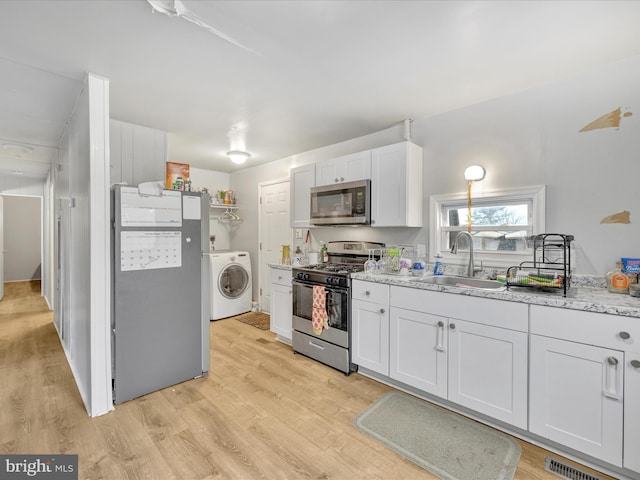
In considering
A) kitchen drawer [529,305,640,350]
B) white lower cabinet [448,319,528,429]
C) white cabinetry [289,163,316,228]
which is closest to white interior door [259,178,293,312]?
white cabinetry [289,163,316,228]

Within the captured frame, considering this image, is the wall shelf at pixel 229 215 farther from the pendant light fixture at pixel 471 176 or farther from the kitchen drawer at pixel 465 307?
the pendant light fixture at pixel 471 176

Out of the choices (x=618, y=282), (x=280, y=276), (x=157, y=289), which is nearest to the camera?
(x=618, y=282)

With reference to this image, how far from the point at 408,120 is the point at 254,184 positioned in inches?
110

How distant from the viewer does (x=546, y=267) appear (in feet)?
7.43

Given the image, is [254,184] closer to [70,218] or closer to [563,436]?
[70,218]

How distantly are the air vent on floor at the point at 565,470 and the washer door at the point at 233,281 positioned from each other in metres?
3.90

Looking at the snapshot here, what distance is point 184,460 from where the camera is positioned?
172 centimetres

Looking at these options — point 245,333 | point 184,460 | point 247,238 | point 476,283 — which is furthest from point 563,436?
point 247,238

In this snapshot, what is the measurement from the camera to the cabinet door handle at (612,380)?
153 centimetres

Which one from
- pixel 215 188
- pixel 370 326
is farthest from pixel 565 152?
pixel 215 188

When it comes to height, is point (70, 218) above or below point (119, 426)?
above

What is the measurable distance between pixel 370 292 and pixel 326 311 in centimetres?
53

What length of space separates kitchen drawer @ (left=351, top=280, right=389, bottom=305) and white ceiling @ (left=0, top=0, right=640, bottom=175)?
1564 mm

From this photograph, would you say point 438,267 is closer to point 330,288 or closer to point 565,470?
point 330,288
